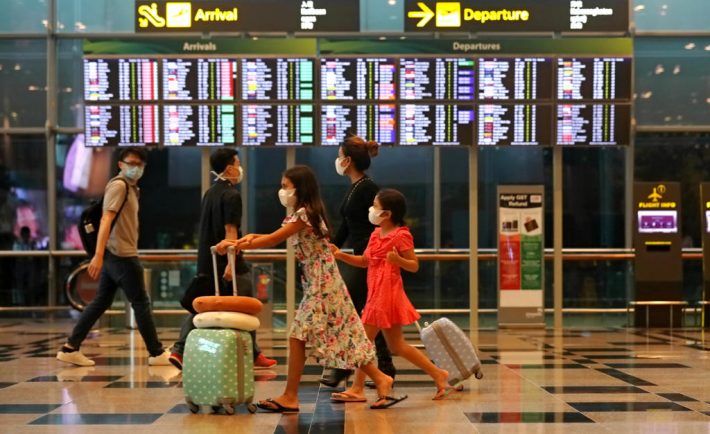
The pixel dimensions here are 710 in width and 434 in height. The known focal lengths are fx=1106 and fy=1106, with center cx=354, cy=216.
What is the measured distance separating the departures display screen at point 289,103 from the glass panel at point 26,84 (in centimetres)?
406

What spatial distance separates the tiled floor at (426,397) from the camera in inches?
222

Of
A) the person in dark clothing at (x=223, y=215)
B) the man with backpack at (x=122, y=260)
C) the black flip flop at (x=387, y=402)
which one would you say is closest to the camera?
the black flip flop at (x=387, y=402)

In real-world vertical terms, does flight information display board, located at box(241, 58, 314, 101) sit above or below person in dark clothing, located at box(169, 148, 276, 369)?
above

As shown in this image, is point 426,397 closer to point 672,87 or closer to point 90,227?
point 90,227

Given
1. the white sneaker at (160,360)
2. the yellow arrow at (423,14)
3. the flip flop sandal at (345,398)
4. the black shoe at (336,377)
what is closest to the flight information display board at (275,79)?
the yellow arrow at (423,14)

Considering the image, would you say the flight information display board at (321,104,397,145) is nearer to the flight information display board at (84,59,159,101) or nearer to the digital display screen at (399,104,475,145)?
the digital display screen at (399,104,475,145)

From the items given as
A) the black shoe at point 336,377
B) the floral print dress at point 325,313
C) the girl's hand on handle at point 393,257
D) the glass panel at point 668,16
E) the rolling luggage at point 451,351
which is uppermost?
the glass panel at point 668,16

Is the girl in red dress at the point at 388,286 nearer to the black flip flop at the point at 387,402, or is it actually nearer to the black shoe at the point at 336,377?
the black flip flop at the point at 387,402

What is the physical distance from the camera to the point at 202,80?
509 inches

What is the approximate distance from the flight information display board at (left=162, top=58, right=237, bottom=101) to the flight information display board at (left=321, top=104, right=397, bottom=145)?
114cm

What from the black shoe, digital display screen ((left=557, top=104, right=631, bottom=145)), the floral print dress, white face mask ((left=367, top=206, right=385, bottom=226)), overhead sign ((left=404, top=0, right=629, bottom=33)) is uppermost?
overhead sign ((left=404, top=0, right=629, bottom=33))

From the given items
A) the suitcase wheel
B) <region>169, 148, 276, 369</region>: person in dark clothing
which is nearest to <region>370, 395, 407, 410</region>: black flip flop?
the suitcase wheel

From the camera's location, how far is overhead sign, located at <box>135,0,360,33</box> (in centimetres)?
1262

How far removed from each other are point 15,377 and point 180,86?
5679 mm
